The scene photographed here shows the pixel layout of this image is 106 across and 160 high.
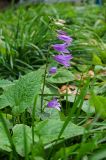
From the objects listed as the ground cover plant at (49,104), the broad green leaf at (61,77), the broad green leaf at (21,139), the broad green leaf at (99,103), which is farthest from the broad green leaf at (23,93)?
the broad green leaf at (61,77)

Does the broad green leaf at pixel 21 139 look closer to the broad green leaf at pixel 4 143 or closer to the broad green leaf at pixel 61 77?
the broad green leaf at pixel 4 143


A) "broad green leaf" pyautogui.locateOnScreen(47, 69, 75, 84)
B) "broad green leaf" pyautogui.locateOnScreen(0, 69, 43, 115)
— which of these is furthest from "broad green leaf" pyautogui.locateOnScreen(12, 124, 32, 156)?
"broad green leaf" pyautogui.locateOnScreen(47, 69, 75, 84)

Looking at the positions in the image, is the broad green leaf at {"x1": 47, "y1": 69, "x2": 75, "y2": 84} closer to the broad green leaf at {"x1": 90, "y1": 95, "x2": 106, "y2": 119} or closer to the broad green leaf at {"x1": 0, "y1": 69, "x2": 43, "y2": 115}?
the broad green leaf at {"x1": 0, "y1": 69, "x2": 43, "y2": 115}

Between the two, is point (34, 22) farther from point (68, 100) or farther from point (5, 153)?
point (5, 153)

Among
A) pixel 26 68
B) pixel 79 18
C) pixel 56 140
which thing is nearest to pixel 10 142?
pixel 56 140

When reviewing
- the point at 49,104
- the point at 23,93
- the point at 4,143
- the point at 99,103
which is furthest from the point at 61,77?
the point at 4,143

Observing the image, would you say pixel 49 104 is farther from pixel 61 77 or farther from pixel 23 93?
pixel 61 77
